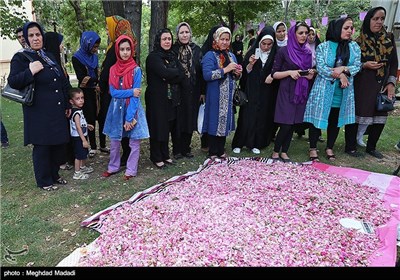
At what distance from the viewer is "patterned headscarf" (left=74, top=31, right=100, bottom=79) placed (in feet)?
13.2

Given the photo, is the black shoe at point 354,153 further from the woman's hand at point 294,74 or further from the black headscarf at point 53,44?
the black headscarf at point 53,44

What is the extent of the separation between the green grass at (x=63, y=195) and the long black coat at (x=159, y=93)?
568mm

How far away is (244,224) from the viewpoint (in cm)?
262

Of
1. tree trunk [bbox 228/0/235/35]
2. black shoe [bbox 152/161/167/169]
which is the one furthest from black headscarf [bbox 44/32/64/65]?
tree trunk [bbox 228/0/235/35]

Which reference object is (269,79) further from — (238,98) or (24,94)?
(24,94)

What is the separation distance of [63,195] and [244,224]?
2.01m

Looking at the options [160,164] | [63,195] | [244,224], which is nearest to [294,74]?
[160,164]

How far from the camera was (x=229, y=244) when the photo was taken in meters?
2.35

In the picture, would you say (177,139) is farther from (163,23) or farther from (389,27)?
(389,27)

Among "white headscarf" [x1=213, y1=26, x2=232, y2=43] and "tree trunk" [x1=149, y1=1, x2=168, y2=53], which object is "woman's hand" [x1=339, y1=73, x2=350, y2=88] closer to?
"white headscarf" [x1=213, y1=26, x2=232, y2=43]

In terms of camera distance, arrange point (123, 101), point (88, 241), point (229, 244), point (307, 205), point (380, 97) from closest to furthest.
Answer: point (229, 244) → point (88, 241) → point (307, 205) → point (123, 101) → point (380, 97)

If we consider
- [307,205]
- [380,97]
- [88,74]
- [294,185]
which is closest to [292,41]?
[380,97]

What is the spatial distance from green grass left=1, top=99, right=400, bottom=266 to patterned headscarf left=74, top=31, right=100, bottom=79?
1.34 meters

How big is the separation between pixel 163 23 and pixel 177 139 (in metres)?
2.99
